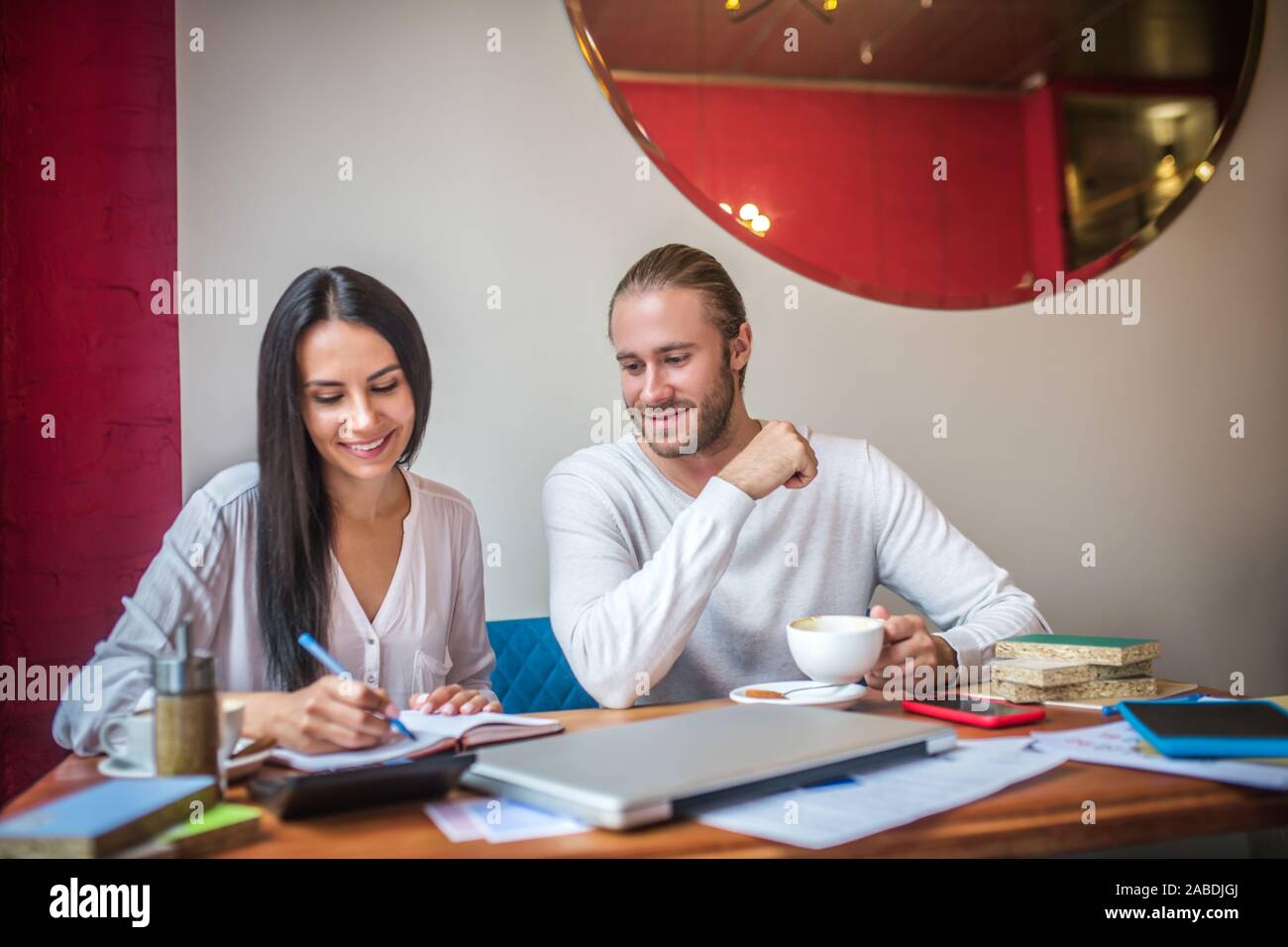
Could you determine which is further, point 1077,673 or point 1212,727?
point 1077,673

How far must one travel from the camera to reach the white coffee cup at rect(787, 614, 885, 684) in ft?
3.81

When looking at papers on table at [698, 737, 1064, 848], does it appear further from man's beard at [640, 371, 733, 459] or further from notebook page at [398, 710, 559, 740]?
man's beard at [640, 371, 733, 459]

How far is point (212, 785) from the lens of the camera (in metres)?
0.75

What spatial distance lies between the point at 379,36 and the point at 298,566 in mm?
1068

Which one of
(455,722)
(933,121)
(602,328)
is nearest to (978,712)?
(455,722)

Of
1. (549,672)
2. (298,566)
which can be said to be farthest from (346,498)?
(549,672)

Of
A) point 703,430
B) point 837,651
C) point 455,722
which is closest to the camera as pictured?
point 455,722

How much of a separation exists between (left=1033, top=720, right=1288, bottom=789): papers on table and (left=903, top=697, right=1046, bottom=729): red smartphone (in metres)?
0.04

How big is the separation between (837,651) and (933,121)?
1.61 m

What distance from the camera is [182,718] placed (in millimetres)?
786

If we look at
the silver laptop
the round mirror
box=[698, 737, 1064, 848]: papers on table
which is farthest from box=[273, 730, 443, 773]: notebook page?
the round mirror

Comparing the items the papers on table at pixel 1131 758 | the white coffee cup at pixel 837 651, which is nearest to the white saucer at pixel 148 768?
the white coffee cup at pixel 837 651

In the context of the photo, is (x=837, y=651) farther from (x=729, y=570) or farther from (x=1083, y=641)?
(x=729, y=570)
